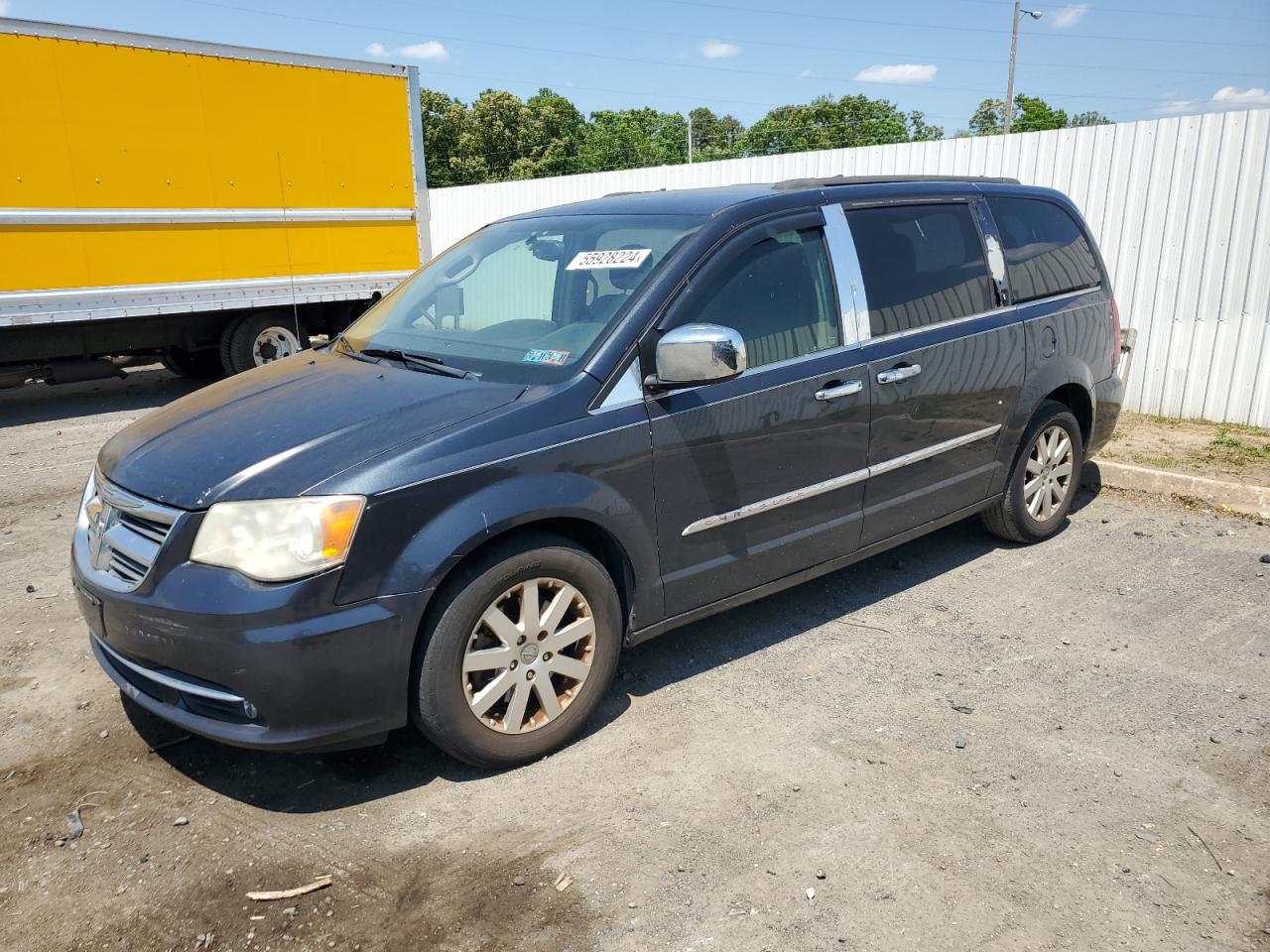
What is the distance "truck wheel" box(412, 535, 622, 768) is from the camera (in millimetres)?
3074

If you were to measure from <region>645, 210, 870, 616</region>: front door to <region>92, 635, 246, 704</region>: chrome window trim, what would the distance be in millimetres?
1531

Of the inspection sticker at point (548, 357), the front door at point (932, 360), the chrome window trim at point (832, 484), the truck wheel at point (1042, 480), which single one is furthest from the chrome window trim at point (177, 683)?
the truck wheel at point (1042, 480)

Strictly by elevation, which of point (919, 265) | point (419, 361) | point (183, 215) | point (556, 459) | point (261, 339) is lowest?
point (261, 339)

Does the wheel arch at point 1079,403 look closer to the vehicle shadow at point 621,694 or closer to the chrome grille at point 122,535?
the vehicle shadow at point 621,694

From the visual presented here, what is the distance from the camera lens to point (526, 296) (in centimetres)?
403

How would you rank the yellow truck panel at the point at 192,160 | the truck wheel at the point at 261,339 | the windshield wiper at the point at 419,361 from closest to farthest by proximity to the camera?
1. the windshield wiper at the point at 419,361
2. the yellow truck panel at the point at 192,160
3. the truck wheel at the point at 261,339

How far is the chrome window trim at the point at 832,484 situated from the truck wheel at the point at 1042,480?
1.50 feet

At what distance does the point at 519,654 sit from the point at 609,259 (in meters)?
1.62

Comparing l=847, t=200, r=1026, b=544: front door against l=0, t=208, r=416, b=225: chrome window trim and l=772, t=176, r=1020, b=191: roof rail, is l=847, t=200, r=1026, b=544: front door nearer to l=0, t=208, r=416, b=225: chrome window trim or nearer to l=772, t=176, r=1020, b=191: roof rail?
l=772, t=176, r=1020, b=191: roof rail

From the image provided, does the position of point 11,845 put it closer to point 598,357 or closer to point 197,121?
point 598,357

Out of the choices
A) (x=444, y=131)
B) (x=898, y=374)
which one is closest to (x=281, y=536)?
(x=898, y=374)

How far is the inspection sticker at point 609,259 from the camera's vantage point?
380cm

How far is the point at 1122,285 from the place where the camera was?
8211 millimetres

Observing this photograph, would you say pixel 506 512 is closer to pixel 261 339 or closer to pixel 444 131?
pixel 261 339
